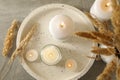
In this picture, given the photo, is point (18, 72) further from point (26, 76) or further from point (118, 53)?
point (118, 53)

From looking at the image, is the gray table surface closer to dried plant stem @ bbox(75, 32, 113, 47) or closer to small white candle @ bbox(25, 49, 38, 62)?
small white candle @ bbox(25, 49, 38, 62)

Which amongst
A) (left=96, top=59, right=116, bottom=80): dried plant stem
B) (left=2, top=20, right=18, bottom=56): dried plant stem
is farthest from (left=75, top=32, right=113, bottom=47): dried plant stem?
(left=2, top=20, right=18, bottom=56): dried plant stem

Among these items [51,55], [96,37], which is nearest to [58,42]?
[51,55]

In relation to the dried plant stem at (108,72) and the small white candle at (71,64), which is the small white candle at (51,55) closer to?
the small white candle at (71,64)

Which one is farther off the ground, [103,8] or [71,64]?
[103,8]

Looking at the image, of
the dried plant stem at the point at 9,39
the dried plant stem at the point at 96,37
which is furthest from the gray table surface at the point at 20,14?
the dried plant stem at the point at 96,37

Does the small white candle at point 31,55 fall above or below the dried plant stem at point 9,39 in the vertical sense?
below

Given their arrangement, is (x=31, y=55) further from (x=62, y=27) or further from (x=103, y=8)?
(x=103, y=8)

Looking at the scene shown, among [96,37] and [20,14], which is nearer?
[96,37]

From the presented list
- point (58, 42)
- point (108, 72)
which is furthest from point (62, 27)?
point (108, 72)
